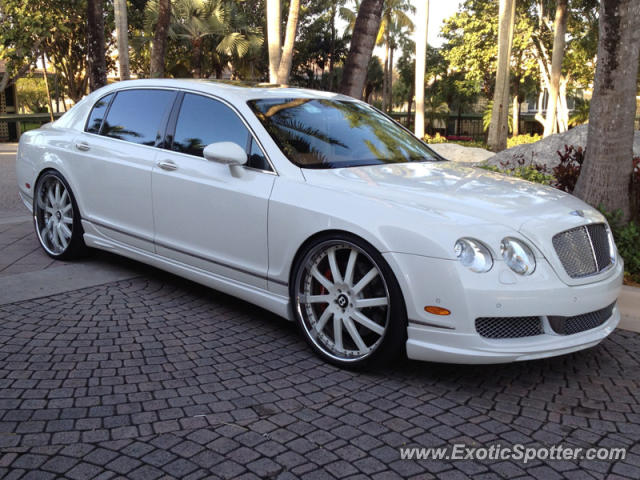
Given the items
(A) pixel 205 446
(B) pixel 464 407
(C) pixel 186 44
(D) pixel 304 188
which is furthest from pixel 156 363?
(C) pixel 186 44

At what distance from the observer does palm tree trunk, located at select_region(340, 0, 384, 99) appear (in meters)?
9.80

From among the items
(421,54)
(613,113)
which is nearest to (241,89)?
(613,113)

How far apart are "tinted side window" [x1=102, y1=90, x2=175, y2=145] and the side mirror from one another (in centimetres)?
104

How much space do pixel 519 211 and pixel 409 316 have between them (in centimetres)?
88

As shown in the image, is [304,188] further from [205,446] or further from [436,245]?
[205,446]

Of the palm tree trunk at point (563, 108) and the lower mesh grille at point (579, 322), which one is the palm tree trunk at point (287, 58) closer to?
the lower mesh grille at point (579, 322)

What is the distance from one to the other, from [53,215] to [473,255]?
440cm

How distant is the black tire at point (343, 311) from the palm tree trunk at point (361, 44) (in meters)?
6.09

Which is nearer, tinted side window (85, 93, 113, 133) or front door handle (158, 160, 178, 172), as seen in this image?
front door handle (158, 160, 178, 172)

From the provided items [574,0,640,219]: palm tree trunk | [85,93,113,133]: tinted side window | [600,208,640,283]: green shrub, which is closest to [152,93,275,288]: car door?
[85,93,113,133]: tinted side window

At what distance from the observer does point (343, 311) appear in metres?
4.10

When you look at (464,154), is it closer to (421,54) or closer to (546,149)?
(546,149)

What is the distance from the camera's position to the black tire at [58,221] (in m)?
6.19

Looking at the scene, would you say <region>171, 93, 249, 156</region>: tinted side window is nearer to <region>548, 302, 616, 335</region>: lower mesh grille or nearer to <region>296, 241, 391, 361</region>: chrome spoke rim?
<region>296, 241, 391, 361</region>: chrome spoke rim
